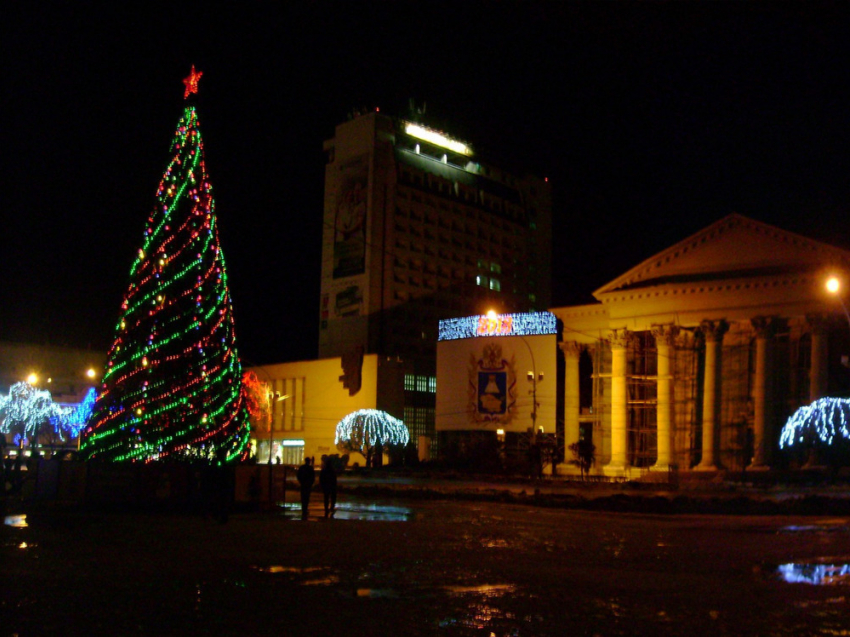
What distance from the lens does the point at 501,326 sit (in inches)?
2576

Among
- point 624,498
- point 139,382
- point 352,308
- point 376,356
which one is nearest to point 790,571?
point 624,498

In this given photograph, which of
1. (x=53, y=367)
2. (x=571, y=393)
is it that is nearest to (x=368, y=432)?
(x=571, y=393)

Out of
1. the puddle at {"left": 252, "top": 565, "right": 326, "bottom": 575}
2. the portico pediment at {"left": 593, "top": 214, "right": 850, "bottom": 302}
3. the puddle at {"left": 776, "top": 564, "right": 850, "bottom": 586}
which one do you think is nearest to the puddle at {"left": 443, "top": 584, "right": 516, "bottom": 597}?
the puddle at {"left": 252, "top": 565, "right": 326, "bottom": 575}

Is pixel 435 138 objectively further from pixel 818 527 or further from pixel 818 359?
pixel 818 527

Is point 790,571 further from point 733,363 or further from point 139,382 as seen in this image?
point 733,363

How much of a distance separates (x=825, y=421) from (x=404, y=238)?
71053mm

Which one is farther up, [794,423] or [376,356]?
[376,356]

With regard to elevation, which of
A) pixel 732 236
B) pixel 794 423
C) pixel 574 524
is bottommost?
pixel 574 524

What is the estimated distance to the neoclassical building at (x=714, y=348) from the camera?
2037 inches

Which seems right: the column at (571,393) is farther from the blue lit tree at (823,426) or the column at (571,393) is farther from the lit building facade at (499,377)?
the blue lit tree at (823,426)

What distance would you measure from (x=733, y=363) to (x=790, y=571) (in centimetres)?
4591

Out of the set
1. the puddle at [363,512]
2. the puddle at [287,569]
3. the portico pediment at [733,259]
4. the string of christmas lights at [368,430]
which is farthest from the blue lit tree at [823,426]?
the puddle at [287,569]

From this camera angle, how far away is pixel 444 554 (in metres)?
15.1

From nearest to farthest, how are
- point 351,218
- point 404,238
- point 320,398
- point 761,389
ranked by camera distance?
point 761,389
point 320,398
point 351,218
point 404,238
